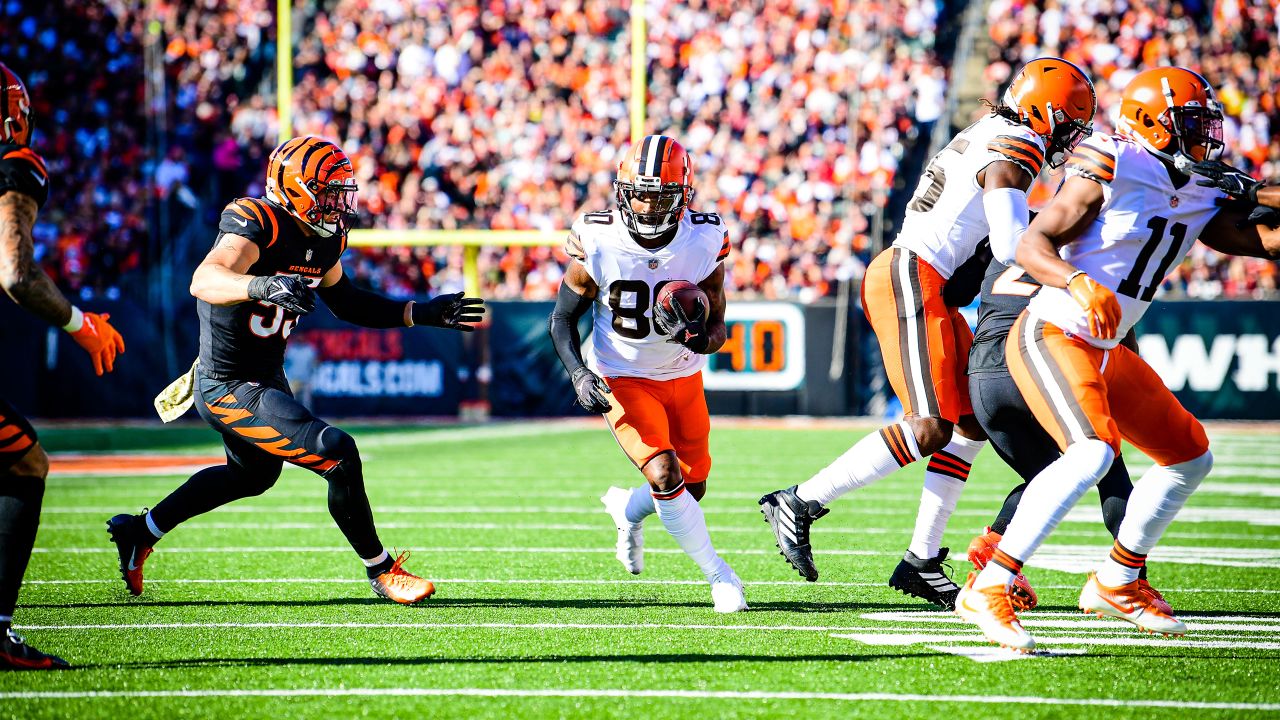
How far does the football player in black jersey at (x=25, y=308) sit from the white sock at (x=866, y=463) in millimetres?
2460

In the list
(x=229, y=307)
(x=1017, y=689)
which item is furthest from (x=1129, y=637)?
(x=229, y=307)

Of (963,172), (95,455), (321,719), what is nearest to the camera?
(321,719)

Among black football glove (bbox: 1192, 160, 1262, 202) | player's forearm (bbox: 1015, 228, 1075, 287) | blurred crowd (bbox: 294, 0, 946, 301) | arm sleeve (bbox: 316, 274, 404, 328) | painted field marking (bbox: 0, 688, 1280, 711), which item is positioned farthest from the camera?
blurred crowd (bbox: 294, 0, 946, 301)

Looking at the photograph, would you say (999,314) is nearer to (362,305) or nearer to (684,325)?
(684,325)

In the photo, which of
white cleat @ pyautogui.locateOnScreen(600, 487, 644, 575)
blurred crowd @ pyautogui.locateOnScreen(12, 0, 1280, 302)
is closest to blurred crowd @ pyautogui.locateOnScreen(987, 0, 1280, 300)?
blurred crowd @ pyautogui.locateOnScreen(12, 0, 1280, 302)

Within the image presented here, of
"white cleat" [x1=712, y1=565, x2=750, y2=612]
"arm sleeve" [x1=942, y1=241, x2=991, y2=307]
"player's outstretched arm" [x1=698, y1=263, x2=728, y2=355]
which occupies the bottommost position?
"white cleat" [x1=712, y1=565, x2=750, y2=612]

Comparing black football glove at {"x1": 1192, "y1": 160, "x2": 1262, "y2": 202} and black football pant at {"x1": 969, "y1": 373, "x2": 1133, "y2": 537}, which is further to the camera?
black football pant at {"x1": 969, "y1": 373, "x2": 1133, "y2": 537}

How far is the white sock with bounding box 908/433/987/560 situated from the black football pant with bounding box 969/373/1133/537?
22 cm

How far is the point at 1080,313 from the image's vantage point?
4047mm

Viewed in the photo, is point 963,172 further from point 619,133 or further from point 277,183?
point 619,133

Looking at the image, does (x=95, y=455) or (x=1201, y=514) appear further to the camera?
(x=95, y=455)

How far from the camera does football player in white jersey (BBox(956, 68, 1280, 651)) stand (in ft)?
13.1

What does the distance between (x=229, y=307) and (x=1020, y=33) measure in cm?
1372

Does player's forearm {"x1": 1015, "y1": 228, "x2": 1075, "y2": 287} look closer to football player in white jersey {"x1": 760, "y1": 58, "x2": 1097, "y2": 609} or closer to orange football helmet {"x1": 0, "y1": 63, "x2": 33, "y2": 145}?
football player in white jersey {"x1": 760, "y1": 58, "x2": 1097, "y2": 609}
